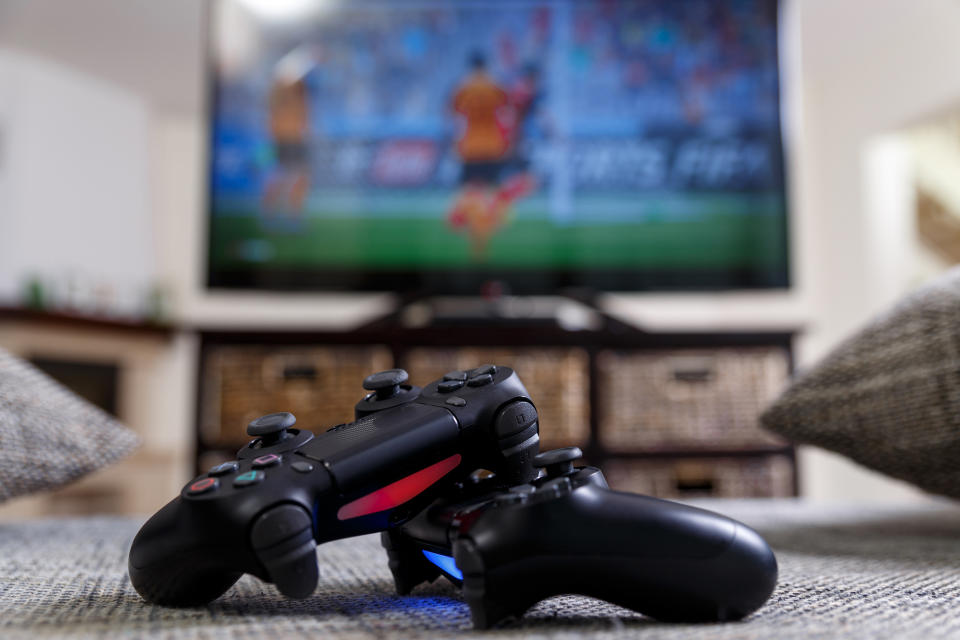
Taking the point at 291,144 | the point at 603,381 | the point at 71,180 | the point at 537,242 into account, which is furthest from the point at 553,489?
the point at 71,180

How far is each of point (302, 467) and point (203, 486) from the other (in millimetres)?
36

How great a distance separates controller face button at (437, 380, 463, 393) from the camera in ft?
1.15

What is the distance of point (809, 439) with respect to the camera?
60 cm

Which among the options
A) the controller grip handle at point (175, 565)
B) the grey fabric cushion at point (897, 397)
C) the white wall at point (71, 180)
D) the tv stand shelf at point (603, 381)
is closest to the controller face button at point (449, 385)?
the controller grip handle at point (175, 565)

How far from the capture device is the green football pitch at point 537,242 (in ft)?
6.62

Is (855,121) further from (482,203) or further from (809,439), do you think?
(809,439)

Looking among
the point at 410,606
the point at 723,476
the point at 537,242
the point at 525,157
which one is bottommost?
the point at 723,476

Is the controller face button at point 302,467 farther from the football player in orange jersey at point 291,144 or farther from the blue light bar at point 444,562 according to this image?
the football player in orange jersey at point 291,144

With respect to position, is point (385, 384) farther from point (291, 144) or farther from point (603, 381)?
point (291, 144)

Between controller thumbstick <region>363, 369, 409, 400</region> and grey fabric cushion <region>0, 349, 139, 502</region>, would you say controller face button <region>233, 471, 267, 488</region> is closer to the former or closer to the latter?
controller thumbstick <region>363, 369, 409, 400</region>

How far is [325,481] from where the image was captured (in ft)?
0.95

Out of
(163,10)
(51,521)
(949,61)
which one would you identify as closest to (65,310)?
(163,10)

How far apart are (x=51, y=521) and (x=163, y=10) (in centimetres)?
278

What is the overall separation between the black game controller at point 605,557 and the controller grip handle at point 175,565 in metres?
0.09
